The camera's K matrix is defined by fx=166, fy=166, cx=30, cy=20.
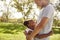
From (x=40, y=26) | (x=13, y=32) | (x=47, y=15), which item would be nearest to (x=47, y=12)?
(x=47, y=15)

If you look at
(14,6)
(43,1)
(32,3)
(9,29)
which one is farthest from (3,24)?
(43,1)

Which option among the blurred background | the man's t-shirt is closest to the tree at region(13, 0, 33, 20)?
the blurred background

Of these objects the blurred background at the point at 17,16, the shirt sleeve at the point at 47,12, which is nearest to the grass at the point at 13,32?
the blurred background at the point at 17,16

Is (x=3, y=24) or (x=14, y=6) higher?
(x=14, y=6)

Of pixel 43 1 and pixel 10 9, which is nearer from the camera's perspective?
pixel 43 1

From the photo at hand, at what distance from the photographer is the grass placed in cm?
155

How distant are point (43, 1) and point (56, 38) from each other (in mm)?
376

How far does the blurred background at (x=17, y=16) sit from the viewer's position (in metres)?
1.55

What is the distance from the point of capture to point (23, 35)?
1541mm

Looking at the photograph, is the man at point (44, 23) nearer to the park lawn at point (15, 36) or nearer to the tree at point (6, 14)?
the park lawn at point (15, 36)

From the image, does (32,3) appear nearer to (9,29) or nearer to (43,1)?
(43,1)

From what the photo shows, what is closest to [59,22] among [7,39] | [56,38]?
[56,38]

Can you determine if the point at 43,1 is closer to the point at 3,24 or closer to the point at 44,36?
the point at 44,36

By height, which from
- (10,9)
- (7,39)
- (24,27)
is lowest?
(7,39)
